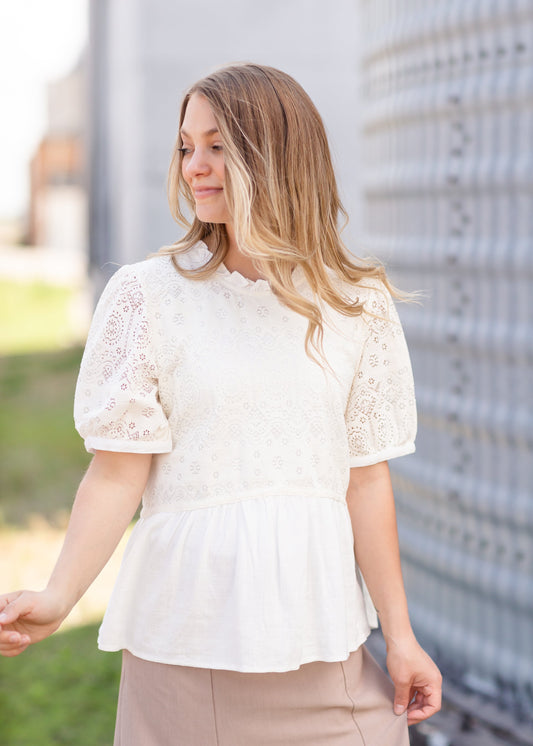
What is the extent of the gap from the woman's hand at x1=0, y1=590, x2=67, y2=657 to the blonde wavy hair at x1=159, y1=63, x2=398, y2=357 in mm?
582

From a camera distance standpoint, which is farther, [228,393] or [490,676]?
[490,676]

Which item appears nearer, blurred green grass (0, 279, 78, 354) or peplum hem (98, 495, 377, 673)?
peplum hem (98, 495, 377, 673)

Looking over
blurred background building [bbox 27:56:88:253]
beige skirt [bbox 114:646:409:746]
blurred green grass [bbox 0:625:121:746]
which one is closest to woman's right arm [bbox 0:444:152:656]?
beige skirt [bbox 114:646:409:746]

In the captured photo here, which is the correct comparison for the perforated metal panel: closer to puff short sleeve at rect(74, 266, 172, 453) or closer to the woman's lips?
the woman's lips

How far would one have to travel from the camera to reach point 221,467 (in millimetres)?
1605

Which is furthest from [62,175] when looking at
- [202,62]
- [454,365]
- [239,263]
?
[239,263]

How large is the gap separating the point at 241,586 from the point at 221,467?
20cm

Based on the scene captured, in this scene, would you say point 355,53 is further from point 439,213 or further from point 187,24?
point 439,213

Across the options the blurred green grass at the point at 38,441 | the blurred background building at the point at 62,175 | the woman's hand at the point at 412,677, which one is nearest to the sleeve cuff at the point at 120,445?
the woman's hand at the point at 412,677

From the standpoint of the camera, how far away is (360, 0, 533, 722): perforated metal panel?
275cm

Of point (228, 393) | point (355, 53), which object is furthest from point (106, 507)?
point (355, 53)

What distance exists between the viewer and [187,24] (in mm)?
8711

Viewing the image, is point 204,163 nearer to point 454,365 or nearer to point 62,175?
point 454,365

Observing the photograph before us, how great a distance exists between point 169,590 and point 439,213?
1.80 meters
